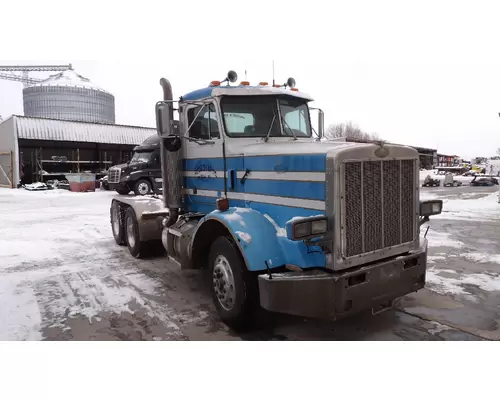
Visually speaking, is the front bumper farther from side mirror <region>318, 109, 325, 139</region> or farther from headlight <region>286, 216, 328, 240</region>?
side mirror <region>318, 109, 325, 139</region>

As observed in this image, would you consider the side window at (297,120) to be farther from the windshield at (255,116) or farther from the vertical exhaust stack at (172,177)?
the vertical exhaust stack at (172,177)

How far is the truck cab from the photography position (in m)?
19.1

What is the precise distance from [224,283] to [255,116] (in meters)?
2.19

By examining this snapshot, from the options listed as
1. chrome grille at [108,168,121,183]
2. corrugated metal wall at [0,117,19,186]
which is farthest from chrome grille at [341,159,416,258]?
corrugated metal wall at [0,117,19,186]

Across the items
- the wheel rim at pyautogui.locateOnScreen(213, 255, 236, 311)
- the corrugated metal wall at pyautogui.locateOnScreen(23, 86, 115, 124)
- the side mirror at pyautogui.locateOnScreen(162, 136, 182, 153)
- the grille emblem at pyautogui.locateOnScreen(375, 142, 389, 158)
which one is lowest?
the wheel rim at pyautogui.locateOnScreen(213, 255, 236, 311)

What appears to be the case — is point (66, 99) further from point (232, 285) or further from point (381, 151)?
point (381, 151)

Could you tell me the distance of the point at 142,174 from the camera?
19.2 metres

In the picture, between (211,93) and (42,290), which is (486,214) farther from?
(42,290)

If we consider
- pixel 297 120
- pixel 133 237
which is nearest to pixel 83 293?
pixel 133 237

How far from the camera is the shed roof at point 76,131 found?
2892cm

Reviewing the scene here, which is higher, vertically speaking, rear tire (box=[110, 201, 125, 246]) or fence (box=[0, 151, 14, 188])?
fence (box=[0, 151, 14, 188])

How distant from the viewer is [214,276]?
14.5ft

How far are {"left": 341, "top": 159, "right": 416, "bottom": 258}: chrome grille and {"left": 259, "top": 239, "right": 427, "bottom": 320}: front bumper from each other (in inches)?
9.1

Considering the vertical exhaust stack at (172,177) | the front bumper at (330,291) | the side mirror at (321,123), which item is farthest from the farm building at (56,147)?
the front bumper at (330,291)
